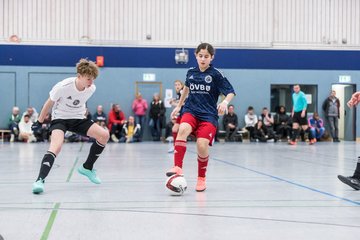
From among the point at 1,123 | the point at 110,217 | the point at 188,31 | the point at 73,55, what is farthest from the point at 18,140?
the point at 110,217

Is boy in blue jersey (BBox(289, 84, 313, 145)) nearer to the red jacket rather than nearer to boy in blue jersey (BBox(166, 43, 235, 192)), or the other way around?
the red jacket

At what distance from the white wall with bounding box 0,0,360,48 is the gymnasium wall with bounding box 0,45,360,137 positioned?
400 mm

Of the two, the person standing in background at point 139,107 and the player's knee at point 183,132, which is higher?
the person standing in background at point 139,107

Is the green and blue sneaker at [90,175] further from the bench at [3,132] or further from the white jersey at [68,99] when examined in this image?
the bench at [3,132]

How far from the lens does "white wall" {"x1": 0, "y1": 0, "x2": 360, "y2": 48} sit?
20453 millimetres

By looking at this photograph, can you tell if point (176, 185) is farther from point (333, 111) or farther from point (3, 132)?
point (333, 111)

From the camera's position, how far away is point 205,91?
577 cm

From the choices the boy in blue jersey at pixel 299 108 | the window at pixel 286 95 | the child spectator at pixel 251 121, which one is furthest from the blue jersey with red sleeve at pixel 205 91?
the window at pixel 286 95

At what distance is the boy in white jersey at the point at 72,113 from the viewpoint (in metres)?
5.72

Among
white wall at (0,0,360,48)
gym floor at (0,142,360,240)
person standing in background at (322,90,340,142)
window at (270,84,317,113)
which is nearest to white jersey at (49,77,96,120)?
gym floor at (0,142,360,240)

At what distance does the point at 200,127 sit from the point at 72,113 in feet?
4.80

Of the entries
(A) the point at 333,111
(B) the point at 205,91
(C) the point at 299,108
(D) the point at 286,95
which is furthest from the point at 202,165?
(D) the point at 286,95

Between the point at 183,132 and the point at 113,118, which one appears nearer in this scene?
the point at 183,132

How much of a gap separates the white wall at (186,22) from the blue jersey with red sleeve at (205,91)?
15327 mm
